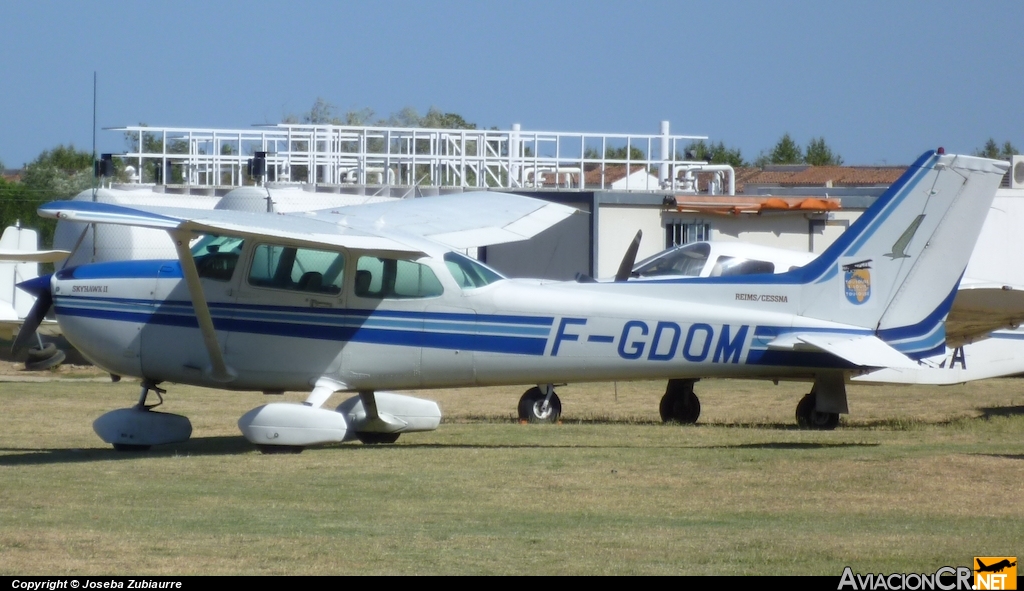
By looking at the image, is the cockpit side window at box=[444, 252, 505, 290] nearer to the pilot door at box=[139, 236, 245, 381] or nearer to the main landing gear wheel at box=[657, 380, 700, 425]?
the pilot door at box=[139, 236, 245, 381]

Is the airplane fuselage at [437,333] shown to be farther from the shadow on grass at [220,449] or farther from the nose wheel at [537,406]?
the nose wheel at [537,406]

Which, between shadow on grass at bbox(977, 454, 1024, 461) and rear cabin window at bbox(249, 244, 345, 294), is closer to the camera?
shadow on grass at bbox(977, 454, 1024, 461)

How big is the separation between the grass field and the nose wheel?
1.36 meters

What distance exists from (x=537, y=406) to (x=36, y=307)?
20.0 ft

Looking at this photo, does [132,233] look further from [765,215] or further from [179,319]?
[765,215]

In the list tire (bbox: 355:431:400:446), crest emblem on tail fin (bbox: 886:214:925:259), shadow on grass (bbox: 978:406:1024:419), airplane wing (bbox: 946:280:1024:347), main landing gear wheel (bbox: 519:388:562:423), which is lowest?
shadow on grass (bbox: 978:406:1024:419)

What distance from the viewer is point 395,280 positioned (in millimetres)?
11273

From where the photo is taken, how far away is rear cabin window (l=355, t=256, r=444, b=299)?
11250 mm

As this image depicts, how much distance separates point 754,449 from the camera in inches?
438

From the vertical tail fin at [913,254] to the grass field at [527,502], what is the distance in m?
1.16

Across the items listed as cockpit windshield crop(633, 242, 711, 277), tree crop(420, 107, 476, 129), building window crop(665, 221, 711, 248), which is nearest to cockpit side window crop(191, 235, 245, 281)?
cockpit windshield crop(633, 242, 711, 277)

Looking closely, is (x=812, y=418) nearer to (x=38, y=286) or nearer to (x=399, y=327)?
(x=399, y=327)

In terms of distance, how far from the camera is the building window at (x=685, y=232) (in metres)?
26.4

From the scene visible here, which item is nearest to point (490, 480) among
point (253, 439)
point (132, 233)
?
point (253, 439)
